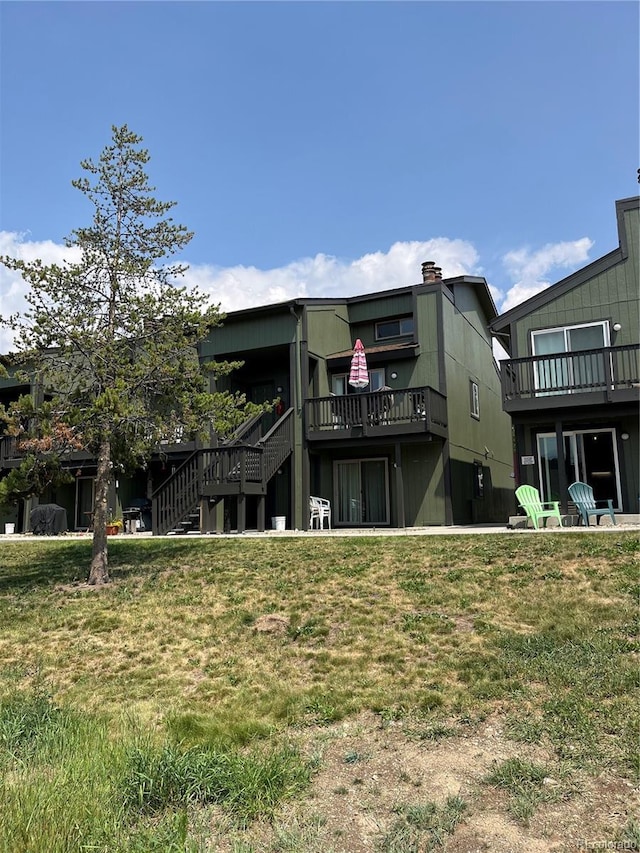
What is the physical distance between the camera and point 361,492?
18.3 meters

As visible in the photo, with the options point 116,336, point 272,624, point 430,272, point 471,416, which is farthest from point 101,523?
point 430,272

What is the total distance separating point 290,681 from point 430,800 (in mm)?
2329

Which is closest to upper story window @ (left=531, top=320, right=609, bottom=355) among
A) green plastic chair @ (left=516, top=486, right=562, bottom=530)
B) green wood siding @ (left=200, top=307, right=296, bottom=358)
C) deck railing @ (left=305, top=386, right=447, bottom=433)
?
deck railing @ (left=305, top=386, right=447, bottom=433)

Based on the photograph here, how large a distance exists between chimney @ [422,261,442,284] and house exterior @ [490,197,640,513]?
3.60 meters

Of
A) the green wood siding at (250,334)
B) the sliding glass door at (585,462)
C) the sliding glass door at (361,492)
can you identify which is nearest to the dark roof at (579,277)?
the sliding glass door at (585,462)

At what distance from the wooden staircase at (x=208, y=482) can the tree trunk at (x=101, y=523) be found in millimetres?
5149

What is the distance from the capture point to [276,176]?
49.7 feet

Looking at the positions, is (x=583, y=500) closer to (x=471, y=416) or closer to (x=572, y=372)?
(x=572, y=372)

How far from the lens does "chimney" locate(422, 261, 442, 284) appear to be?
19.5 m

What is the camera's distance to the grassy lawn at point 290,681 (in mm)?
3428

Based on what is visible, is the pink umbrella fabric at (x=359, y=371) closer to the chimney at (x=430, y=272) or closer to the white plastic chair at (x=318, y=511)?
the white plastic chair at (x=318, y=511)

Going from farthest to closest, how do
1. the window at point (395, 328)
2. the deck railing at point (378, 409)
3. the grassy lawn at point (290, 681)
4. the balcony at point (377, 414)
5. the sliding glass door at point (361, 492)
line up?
1. the window at point (395, 328)
2. the sliding glass door at point (361, 492)
3. the deck railing at point (378, 409)
4. the balcony at point (377, 414)
5. the grassy lawn at point (290, 681)

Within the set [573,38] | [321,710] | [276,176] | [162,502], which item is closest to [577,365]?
[573,38]

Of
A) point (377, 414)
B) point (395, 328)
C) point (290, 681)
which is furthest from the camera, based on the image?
point (395, 328)
